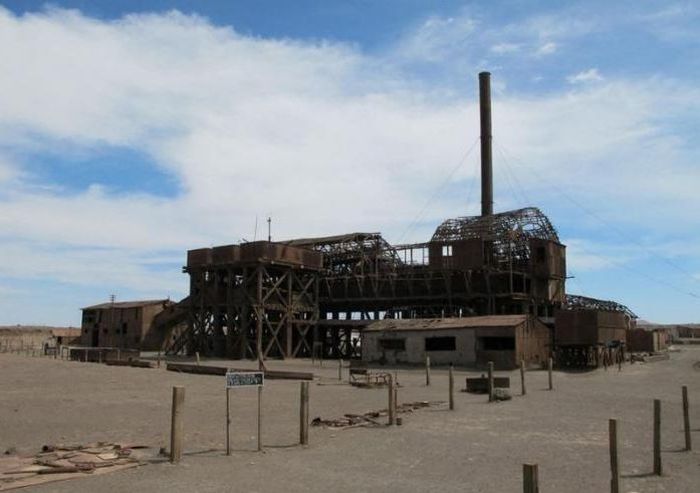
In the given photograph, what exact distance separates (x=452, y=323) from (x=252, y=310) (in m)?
22.7

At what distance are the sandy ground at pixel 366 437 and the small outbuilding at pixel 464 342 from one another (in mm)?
13666

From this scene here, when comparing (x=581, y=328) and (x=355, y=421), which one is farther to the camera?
(x=581, y=328)

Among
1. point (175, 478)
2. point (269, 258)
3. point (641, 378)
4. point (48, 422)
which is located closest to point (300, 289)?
point (269, 258)

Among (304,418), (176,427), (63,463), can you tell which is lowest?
(63,463)

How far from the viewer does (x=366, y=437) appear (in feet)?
59.7

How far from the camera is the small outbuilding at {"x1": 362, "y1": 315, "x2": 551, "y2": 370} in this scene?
161 ft

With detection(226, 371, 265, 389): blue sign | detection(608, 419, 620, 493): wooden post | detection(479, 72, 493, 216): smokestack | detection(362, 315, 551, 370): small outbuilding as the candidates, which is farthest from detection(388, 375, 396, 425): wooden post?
detection(479, 72, 493, 216): smokestack

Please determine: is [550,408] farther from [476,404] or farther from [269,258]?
[269,258]

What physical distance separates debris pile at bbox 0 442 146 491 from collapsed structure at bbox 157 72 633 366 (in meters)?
46.8

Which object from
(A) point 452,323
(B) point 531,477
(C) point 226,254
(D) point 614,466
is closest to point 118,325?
(C) point 226,254

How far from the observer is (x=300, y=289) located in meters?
71.8

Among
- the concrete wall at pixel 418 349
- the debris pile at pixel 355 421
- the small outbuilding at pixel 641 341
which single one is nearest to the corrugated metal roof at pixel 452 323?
the concrete wall at pixel 418 349

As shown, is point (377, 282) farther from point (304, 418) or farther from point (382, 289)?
point (304, 418)

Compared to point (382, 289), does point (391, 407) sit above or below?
below
